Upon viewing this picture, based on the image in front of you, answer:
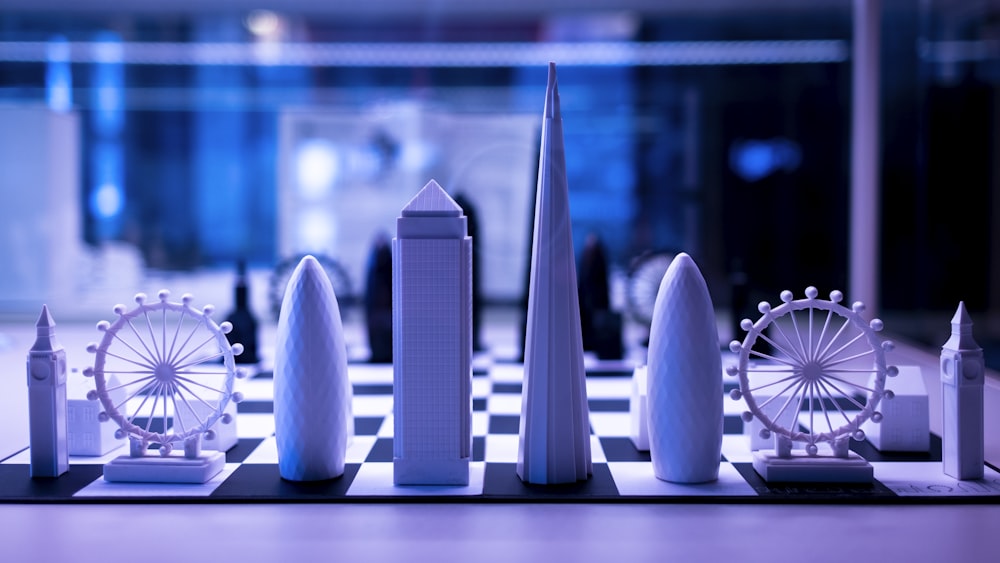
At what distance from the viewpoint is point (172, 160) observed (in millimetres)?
3859

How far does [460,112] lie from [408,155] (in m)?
0.29

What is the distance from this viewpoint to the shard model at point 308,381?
4.27 ft

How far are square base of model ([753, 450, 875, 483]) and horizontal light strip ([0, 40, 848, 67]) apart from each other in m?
2.71

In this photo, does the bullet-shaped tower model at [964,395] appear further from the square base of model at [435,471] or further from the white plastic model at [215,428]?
the white plastic model at [215,428]

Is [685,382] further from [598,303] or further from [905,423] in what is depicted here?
[598,303]

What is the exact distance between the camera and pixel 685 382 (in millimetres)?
1291

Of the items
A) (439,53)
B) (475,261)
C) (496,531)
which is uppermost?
(439,53)

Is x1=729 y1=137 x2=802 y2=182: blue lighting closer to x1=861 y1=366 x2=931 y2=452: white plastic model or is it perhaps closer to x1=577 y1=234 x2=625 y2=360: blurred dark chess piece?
x1=577 y1=234 x2=625 y2=360: blurred dark chess piece

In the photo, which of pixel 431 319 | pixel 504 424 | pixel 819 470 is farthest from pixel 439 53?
pixel 819 470

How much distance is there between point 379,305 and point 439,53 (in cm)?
155

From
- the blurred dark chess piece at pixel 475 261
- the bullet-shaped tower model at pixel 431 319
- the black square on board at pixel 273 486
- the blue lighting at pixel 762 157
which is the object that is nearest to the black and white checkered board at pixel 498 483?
the black square on board at pixel 273 486

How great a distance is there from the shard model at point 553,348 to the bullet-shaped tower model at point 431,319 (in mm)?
106

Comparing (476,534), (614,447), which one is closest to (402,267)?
(476,534)

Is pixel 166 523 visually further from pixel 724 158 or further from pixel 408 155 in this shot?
pixel 724 158
